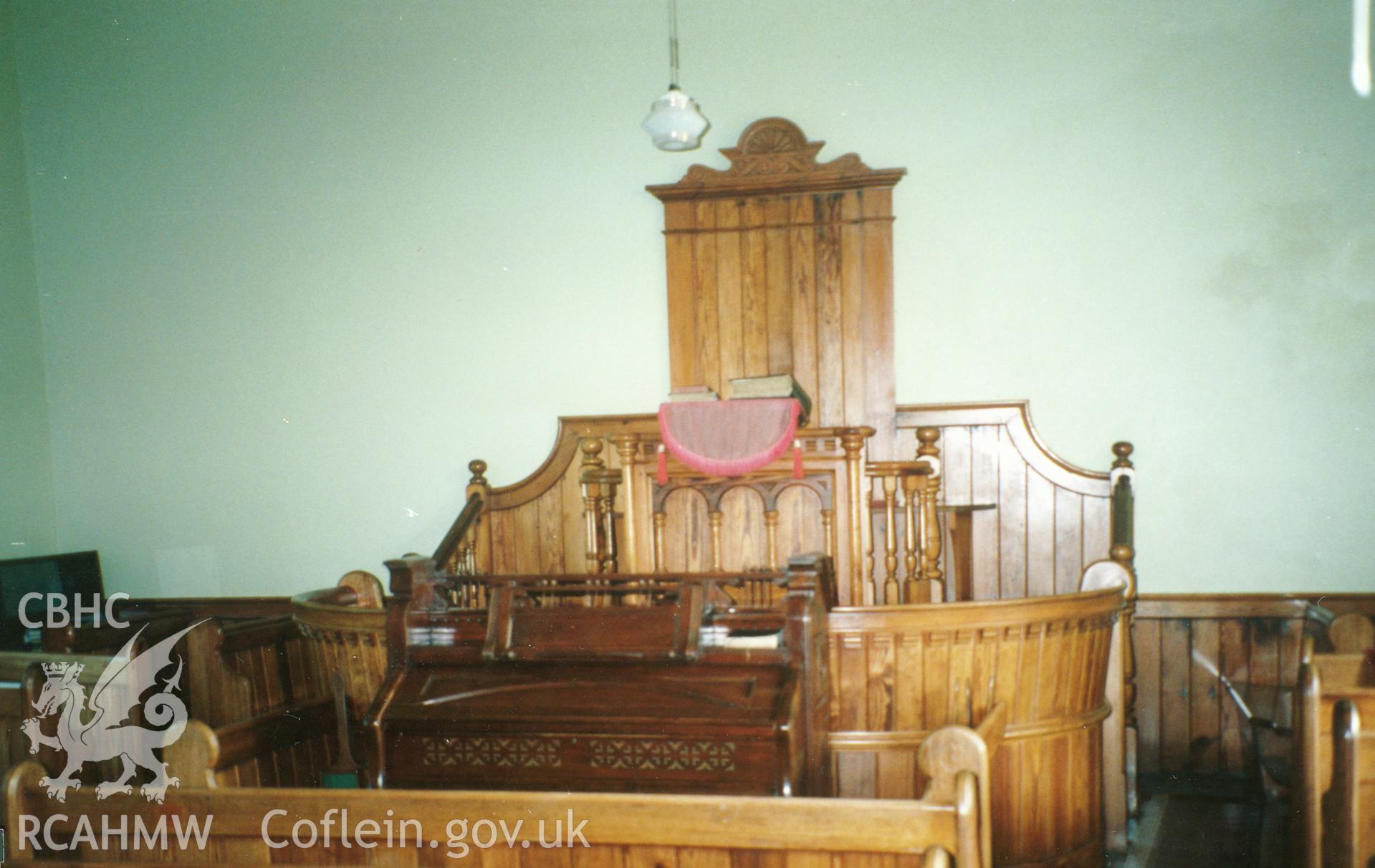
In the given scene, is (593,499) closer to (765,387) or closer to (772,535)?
(772,535)

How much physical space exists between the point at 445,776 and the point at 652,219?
11.6 ft

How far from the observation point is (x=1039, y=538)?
4977 millimetres

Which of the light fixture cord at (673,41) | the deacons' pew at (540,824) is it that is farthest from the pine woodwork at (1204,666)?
the light fixture cord at (673,41)

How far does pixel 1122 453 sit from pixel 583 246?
3.30m

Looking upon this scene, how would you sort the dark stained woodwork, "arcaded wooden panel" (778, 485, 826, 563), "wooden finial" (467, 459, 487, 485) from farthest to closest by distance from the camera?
"wooden finial" (467, 459, 487, 485) → "arcaded wooden panel" (778, 485, 826, 563) → the dark stained woodwork

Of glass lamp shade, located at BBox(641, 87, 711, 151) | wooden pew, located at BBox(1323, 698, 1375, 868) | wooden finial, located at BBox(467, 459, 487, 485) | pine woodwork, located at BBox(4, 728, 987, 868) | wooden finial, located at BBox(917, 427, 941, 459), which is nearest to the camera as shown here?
pine woodwork, located at BBox(4, 728, 987, 868)

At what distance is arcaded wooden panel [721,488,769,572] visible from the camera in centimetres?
405

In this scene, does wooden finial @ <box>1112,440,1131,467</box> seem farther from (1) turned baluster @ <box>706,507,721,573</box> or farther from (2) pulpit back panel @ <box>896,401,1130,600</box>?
(1) turned baluster @ <box>706,507,721,573</box>

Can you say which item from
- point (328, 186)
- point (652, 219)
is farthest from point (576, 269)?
point (328, 186)

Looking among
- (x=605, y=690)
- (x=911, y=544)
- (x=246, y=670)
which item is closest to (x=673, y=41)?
(x=911, y=544)

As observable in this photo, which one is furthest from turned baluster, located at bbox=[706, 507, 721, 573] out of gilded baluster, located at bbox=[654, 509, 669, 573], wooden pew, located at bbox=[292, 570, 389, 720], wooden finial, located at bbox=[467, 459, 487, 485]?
wooden finial, located at bbox=[467, 459, 487, 485]

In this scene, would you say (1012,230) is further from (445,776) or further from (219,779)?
(219,779)

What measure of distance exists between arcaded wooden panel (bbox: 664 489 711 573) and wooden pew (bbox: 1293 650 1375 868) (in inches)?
88.7

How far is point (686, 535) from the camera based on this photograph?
13.4 feet
